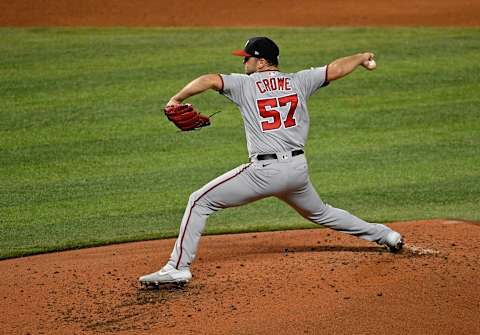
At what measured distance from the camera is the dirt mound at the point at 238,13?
16531mm

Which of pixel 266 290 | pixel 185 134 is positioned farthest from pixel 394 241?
pixel 185 134

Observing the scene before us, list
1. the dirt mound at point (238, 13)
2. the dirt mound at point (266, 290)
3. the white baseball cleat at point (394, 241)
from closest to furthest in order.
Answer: the dirt mound at point (266, 290) → the white baseball cleat at point (394, 241) → the dirt mound at point (238, 13)

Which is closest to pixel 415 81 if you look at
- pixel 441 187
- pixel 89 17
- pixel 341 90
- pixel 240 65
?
pixel 341 90

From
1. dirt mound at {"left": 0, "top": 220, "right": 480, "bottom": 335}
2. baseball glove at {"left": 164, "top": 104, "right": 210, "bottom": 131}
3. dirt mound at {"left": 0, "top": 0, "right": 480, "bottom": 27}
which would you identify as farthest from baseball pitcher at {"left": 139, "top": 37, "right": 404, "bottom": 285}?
dirt mound at {"left": 0, "top": 0, "right": 480, "bottom": 27}

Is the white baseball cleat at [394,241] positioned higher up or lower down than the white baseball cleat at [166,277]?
higher up

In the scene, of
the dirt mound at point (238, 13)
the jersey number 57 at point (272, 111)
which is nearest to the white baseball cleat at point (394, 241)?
the jersey number 57 at point (272, 111)

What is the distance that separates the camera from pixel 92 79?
13148mm

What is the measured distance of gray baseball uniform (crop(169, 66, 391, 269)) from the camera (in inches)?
252

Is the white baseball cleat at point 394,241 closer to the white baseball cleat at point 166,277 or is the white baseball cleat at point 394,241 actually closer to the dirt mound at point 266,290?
the dirt mound at point 266,290

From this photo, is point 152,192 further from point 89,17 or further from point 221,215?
→ point 89,17

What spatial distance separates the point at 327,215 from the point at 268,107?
0.99 m

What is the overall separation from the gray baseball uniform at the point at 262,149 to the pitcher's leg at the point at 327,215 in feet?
0.31

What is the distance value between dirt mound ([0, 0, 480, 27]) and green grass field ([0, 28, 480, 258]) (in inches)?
29.7

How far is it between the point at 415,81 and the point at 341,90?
44.0 inches
